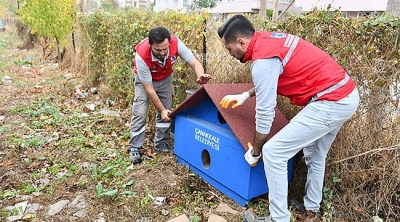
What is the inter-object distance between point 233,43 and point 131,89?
3496 millimetres

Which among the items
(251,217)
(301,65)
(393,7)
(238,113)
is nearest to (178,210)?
(251,217)

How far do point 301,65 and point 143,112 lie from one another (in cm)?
226

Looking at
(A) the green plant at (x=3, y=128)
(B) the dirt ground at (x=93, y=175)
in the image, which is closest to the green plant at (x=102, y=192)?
(B) the dirt ground at (x=93, y=175)

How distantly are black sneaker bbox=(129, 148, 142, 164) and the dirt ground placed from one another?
89 mm

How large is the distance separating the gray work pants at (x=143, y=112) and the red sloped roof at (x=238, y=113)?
0.77m

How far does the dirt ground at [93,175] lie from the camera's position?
9.59ft

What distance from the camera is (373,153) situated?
257cm

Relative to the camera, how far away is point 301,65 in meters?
2.24

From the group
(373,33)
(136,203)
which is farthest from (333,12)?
(136,203)

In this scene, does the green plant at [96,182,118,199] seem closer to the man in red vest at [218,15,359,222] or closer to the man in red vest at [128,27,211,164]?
the man in red vest at [128,27,211,164]

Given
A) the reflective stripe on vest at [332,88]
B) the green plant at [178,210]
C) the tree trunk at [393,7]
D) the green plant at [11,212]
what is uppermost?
the tree trunk at [393,7]

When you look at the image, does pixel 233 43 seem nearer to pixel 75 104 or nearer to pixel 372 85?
pixel 372 85

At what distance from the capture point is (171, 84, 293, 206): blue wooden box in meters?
2.75

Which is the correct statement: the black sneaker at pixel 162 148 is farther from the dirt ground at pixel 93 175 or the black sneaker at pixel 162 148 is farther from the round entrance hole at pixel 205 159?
the round entrance hole at pixel 205 159
